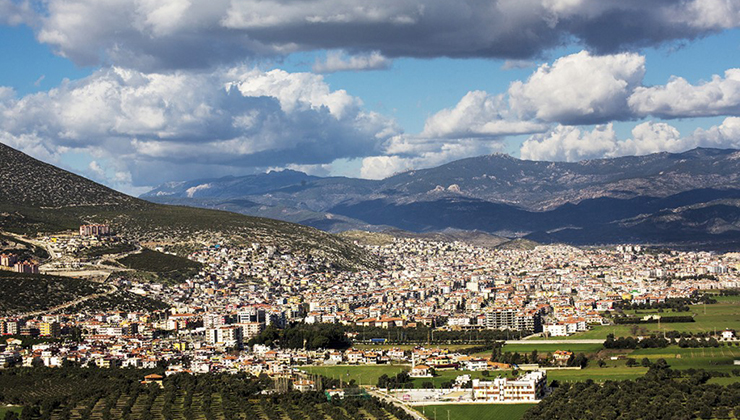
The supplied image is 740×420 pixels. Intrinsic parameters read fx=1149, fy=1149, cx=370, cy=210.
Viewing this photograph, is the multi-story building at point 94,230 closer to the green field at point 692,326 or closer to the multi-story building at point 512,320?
the multi-story building at point 512,320

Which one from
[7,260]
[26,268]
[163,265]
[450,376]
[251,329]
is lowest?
[450,376]

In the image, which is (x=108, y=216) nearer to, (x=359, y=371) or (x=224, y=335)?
(x=224, y=335)

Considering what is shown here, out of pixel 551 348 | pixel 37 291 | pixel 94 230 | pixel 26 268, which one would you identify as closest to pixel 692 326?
pixel 551 348

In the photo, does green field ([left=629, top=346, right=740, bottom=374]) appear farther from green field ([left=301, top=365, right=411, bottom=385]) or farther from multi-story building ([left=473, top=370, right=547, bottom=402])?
green field ([left=301, top=365, right=411, bottom=385])

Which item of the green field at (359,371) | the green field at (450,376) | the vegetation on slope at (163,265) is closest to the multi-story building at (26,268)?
the vegetation on slope at (163,265)

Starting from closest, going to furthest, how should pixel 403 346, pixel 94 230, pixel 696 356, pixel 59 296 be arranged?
pixel 696 356
pixel 403 346
pixel 59 296
pixel 94 230

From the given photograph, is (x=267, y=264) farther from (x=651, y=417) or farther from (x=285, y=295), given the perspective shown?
(x=651, y=417)
